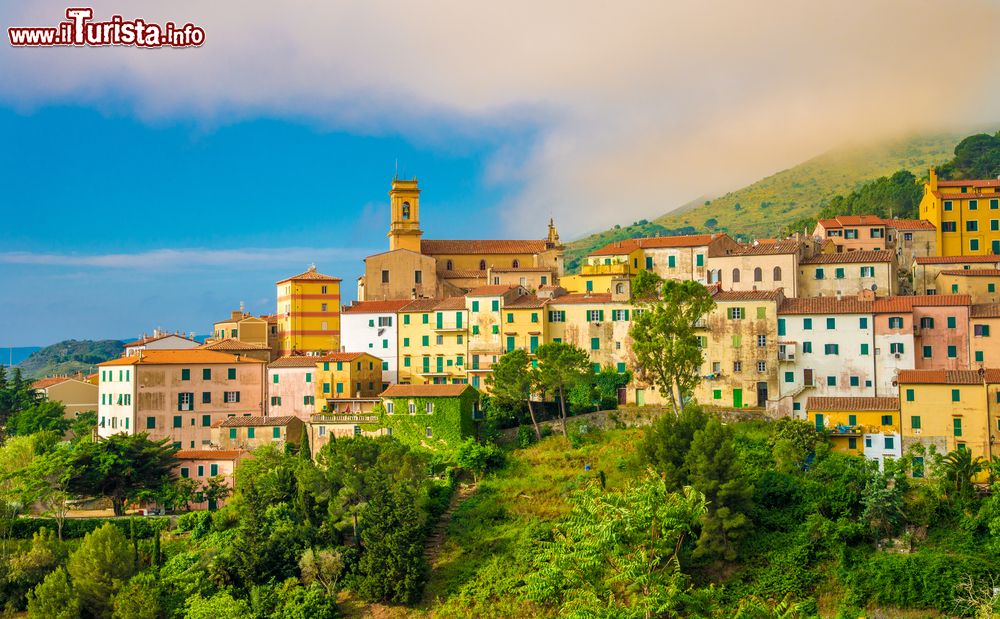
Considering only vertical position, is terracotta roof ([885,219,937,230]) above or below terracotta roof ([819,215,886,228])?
below

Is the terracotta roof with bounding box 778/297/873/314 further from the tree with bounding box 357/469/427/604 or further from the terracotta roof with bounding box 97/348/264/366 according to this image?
the terracotta roof with bounding box 97/348/264/366

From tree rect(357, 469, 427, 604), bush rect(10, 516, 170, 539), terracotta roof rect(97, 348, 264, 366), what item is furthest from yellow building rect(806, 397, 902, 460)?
terracotta roof rect(97, 348, 264, 366)

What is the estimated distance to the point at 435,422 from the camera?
57.2 meters

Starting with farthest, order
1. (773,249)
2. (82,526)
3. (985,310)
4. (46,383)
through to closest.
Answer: (46,383)
(773,249)
(985,310)
(82,526)

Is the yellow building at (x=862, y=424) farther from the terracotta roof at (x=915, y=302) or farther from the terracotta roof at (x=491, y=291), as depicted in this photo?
the terracotta roof at (x=491, y=291)

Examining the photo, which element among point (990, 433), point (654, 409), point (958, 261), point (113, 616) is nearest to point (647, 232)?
point (958, 261)

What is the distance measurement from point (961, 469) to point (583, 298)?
24.6 meters

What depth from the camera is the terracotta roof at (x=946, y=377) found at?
48.7m

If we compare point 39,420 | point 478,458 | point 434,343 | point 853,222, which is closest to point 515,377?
Result: point 478,458

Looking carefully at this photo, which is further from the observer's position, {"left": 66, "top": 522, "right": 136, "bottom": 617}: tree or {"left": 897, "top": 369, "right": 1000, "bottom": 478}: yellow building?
{"left": 897, "top": 369, "right": 1000, "bottom": 478}: yellow building

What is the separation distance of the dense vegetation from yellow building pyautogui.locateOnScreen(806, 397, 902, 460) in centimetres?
11787

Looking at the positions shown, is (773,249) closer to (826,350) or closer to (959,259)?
(826,350)

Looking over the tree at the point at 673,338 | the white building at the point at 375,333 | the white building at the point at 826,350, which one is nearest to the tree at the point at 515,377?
the tree at the point at 673,338

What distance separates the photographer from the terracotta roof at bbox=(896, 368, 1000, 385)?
48656 mm
